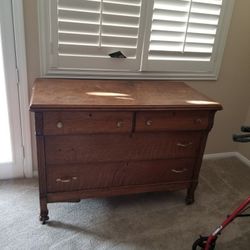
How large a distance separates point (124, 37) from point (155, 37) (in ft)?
0.82

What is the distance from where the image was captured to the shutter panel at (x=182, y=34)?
1.99 m

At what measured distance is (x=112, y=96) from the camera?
5.42ft

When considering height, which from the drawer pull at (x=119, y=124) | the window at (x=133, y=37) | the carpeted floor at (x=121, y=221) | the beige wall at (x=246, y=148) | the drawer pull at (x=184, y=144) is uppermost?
the window at (x=133, y=37)

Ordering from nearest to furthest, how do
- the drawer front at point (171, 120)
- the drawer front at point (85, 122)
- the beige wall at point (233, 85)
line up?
the drawer front at point (85, 122) < the drawer front at point (171, 120) < the beige wall at point (233, 85)

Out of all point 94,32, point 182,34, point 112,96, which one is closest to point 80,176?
point 112,96

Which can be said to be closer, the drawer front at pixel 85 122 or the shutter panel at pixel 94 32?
the drawer front at pixel 85 122

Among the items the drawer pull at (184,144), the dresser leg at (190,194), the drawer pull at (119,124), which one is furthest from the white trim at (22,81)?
the dresser leg at (190,194)

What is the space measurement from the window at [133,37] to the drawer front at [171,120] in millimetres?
597

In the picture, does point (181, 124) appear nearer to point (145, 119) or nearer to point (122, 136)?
point (145, 119)

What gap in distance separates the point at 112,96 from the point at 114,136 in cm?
25

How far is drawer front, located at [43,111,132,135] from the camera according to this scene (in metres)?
1.48

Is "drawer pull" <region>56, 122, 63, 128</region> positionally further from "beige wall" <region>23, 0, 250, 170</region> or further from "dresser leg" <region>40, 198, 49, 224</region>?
"beige wall" <region>23, 0, 250, 170</region>

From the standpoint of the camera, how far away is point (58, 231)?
67.1 inches

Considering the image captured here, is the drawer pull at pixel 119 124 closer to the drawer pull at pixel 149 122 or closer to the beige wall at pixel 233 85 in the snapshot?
the drawer pull at pixel 149 122
